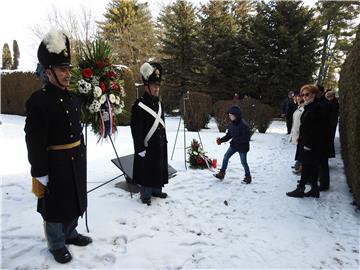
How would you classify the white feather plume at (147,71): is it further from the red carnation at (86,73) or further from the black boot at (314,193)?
the black boot at (314,193)

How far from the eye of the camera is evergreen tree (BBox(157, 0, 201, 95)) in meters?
Result: 26.2

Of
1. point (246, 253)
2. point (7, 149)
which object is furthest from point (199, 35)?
point (246, 253)

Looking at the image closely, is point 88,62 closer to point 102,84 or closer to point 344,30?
point 102,84

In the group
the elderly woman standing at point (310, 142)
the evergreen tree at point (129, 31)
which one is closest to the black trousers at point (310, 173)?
the elderly woman standing at point (310, 142)

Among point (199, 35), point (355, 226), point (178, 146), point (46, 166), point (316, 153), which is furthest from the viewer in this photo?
point (199, 35)

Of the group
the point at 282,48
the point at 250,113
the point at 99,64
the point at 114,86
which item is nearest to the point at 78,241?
the point at 114,86

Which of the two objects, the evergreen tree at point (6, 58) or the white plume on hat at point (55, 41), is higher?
the evergreen tree at point (6, 58)

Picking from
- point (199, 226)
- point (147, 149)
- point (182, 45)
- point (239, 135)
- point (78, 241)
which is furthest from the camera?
point (182, 45)

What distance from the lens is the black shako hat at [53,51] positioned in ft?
10.2

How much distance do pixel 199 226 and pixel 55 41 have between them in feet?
9.99

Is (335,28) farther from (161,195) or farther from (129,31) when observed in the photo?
(161,195)

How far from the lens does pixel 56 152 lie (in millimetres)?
3137

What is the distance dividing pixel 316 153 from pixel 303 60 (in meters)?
20.0

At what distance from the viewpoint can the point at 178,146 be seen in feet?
33.1
